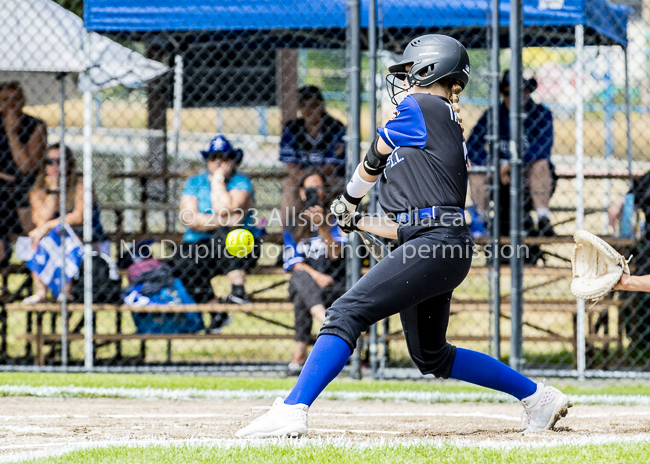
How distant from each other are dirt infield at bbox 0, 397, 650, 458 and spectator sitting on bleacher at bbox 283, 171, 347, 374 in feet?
3.82

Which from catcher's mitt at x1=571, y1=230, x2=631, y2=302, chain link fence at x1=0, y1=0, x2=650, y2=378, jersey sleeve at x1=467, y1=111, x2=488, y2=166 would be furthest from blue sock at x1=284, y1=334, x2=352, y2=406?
jersey sleeve at x1=467, y1=111, x2=488, y2=166

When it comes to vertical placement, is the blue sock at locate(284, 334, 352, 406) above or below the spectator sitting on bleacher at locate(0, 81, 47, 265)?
below

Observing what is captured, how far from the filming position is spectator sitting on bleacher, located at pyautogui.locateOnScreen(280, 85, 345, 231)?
275 inches

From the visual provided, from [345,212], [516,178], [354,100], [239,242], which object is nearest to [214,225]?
[239,242]

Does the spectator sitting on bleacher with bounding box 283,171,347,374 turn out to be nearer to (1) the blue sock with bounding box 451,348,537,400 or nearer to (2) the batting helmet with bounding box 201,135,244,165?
(2) the batting helmet with bounding box 201,135,244,165

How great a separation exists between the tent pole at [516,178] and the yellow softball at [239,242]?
1873mm

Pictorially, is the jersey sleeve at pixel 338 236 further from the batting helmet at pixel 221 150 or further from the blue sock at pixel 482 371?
the blue sock at pixel 482 371

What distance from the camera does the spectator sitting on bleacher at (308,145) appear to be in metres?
6.99

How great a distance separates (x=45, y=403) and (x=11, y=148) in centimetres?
287

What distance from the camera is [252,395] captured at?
212 inches

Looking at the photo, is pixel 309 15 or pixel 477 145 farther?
pixel 477 145

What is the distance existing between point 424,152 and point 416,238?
37 centimetres

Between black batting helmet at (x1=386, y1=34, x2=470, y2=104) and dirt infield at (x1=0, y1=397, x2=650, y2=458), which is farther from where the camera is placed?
dirt infield at (x1=0, y1=397, x2=650, y2=458)

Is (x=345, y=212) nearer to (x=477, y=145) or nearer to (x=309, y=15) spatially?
(x=309, y=15)
